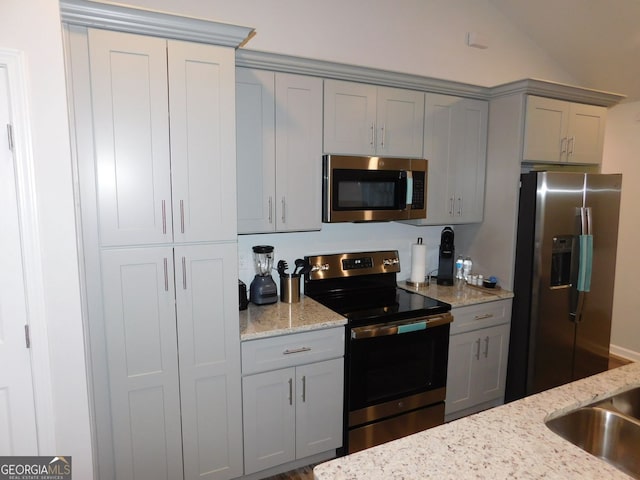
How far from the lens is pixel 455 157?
2994 millimetres

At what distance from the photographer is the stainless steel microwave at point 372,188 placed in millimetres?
2527

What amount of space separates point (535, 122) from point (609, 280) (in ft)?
4.54

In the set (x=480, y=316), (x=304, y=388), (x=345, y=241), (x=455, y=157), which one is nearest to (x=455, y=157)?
(x=455, y=157)

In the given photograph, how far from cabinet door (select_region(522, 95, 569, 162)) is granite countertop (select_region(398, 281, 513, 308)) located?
99cm

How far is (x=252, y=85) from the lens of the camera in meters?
2.27

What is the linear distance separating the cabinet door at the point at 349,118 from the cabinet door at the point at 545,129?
1144 millimetres

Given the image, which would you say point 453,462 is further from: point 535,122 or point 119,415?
point 535,122

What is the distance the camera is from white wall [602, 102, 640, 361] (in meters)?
3.87

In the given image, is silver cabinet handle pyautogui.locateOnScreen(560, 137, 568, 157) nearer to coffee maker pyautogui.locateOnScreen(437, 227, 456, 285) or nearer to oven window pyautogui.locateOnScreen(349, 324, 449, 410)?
coffee maker pyautogui.locateOnScreen(437, 227, 456, 285)

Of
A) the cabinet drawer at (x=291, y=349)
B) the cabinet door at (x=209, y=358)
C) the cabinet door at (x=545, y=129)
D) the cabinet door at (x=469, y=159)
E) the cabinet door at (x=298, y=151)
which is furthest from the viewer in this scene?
the cabinet door at (x=469, y=159)

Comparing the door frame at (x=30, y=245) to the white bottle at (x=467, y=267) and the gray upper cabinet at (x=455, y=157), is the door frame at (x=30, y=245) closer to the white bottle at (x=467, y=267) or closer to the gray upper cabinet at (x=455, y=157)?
the gray upper cabinet at (x=455, y=157)

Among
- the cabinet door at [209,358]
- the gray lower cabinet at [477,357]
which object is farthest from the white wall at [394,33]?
the gray lower cabinet at [477,357]

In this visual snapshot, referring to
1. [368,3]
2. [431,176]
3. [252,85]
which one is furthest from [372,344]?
[368,3]

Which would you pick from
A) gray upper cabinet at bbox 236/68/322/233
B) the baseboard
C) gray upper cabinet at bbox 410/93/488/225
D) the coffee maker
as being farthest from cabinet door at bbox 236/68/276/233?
the baseboard
